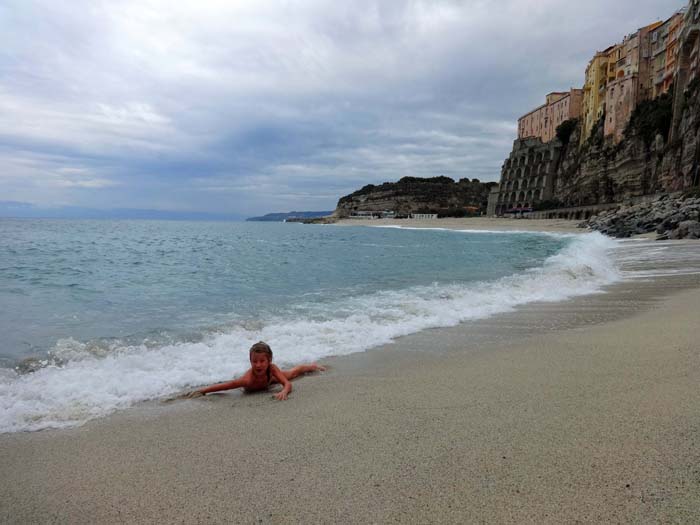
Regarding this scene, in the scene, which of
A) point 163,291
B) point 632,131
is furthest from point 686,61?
point 163,291

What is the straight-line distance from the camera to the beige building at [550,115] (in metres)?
75.2

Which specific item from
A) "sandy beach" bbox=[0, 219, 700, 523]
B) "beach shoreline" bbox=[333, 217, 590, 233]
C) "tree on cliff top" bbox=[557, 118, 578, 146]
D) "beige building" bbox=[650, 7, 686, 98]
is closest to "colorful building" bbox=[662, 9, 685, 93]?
"beige building" bbox=[650, 7, 686, 98]

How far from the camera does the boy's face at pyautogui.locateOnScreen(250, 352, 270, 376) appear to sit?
4000mm

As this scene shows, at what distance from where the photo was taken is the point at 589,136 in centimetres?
6500

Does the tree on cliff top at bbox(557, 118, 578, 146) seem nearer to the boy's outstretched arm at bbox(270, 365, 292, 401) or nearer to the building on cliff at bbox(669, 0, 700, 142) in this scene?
the building on cliff at bbox(669, 0, 700, 142)

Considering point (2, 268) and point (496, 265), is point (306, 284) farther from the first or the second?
point (2, 268)

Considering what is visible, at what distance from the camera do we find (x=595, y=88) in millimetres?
64125

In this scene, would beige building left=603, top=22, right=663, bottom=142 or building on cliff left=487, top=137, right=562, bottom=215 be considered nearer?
beige building left=603, top=22, right=663, bottom=142

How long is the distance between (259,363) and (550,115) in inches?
3631

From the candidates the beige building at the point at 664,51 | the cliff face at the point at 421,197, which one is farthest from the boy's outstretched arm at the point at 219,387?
the cliff face at the point at 421,197

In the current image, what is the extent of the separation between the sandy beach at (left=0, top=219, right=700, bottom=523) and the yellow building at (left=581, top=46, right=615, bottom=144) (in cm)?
7222

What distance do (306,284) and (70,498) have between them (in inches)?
391

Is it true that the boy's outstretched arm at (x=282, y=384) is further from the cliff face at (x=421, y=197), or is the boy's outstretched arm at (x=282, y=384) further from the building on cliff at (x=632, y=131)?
the cliff face at (x=421, y=197)

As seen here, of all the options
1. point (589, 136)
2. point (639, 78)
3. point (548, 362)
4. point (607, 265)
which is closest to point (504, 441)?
point (548, 362)
